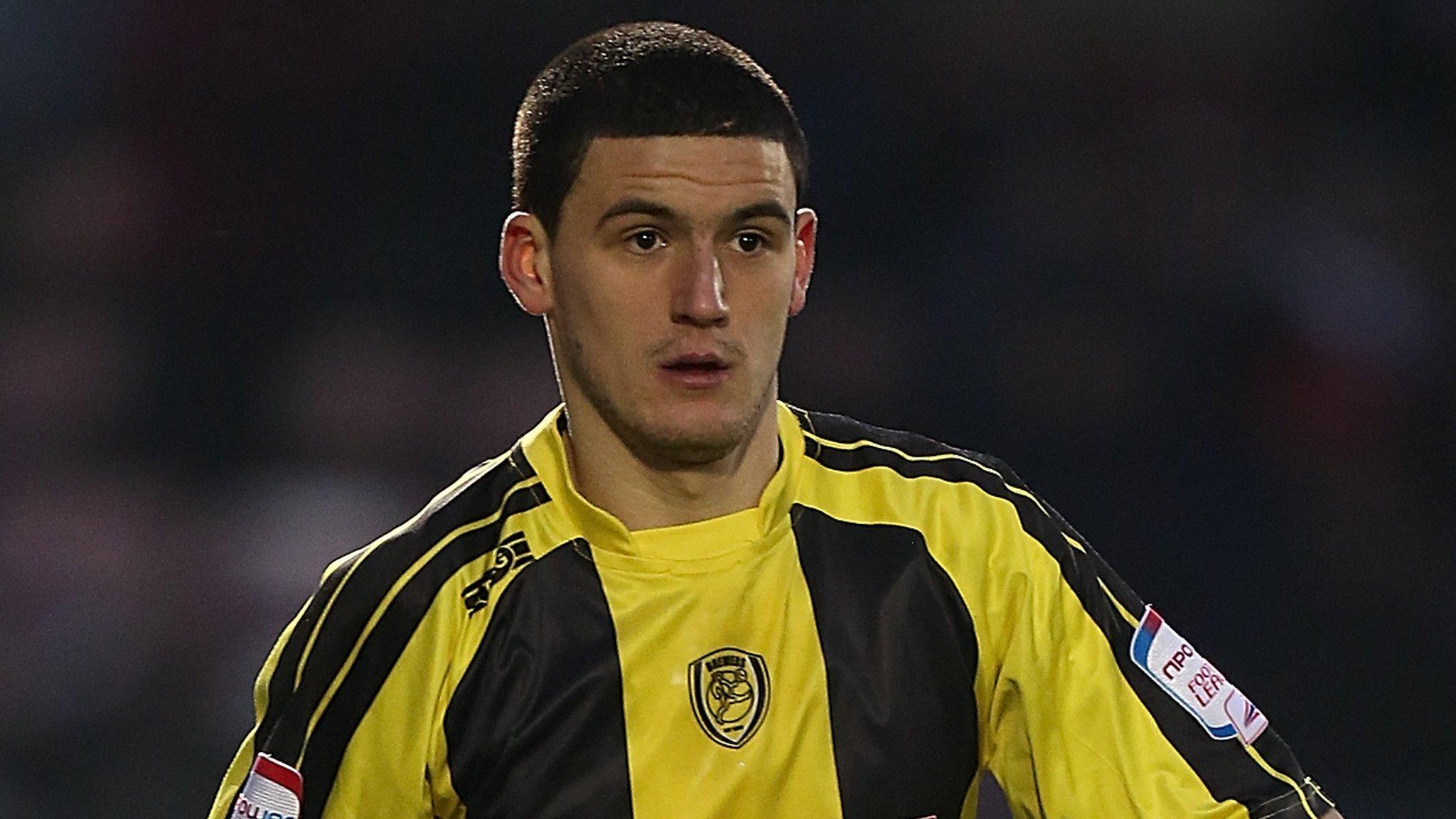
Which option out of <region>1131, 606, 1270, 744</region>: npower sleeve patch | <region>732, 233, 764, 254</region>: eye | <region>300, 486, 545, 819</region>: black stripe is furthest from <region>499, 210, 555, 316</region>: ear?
<region>1131, 606, 1270, 744</region>: npower sleeve patch

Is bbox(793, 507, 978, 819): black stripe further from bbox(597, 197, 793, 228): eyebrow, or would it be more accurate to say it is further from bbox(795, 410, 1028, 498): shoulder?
bbox(597, 197, 793, 228): eyebrow

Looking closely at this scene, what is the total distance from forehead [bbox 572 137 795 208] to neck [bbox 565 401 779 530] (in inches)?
9.5

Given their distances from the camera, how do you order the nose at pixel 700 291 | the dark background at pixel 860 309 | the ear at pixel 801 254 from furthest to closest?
1. the dark background at pixel 860 309
2. the ear at pixel 801 254
3. the nose at pixel 700 291

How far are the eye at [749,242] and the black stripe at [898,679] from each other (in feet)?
1.15

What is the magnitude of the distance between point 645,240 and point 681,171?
0.08 m

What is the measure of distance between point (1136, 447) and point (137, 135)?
2435 mm

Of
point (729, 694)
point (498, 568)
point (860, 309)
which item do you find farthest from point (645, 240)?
point (860, 309)

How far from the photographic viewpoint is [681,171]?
6.42ft

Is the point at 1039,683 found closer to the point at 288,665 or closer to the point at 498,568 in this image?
the point at 498,568

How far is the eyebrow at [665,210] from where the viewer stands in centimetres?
195

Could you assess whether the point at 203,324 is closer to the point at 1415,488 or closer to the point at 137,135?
the point at 137,135

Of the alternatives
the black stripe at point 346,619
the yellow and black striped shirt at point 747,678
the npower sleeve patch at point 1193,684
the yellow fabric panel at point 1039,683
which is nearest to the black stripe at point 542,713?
the yellow and black striped shirt at point 747,678

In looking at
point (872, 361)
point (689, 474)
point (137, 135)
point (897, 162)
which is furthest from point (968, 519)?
Result: point (137, 135)

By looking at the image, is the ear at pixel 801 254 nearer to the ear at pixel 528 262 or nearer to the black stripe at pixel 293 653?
the ear at pixel 528 262
